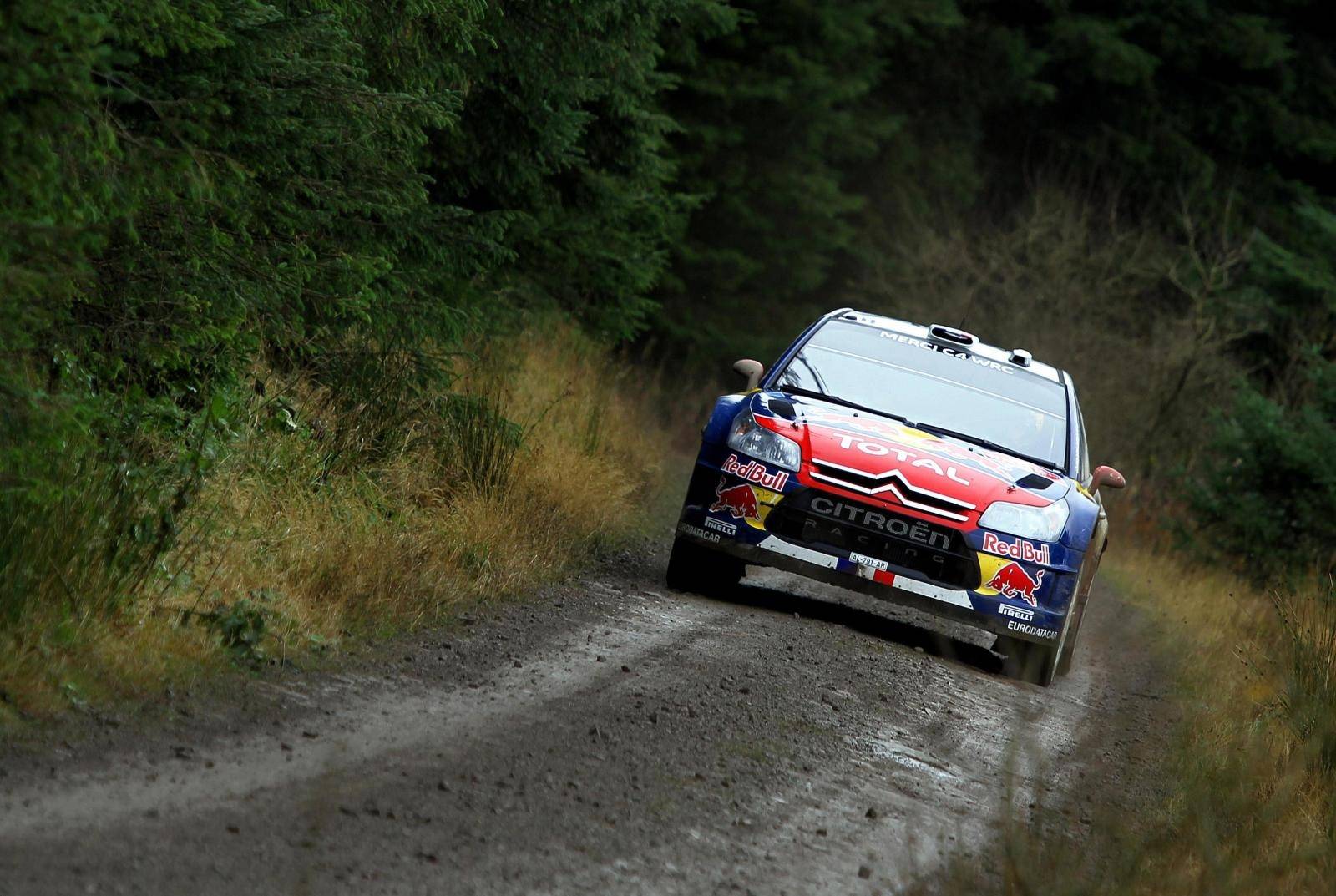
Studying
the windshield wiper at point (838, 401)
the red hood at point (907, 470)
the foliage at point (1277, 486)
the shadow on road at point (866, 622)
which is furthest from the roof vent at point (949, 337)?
the foliage at point (1277, 486)

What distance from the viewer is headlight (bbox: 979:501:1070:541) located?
931cm

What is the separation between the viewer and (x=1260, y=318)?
29688 millimetres

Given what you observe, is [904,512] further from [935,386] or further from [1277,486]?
[1277,486]

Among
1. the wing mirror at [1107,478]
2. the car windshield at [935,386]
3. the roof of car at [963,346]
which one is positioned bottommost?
the wing mirror at [1107,478]

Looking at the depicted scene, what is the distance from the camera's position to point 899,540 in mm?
9289

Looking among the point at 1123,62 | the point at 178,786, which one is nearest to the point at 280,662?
the point at 178,786

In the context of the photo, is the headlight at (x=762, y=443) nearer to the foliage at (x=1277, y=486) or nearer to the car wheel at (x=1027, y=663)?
the car wheel at (x=1027, y=663)

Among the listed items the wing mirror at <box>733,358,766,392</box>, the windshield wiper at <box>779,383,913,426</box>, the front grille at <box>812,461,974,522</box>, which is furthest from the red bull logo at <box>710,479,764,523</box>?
the wing mirror at <box>733,358,766,392</box>

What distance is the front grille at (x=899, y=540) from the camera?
9273 millimetres

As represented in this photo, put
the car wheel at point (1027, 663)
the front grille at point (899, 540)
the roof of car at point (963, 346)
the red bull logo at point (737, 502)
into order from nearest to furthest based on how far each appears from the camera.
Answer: the front grille at point (899, 540) < the red bull logo at point (737, 502) < the car wheel at point (1027, 663) < the roof of car at point (963, 346)

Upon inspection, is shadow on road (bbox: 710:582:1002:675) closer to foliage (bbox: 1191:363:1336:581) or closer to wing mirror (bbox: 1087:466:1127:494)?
wing mirror (bbox: 1087:466:1127:494)

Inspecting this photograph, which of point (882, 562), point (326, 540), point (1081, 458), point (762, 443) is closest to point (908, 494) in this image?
point (882, 562)

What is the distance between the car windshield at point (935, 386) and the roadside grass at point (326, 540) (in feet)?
6.48

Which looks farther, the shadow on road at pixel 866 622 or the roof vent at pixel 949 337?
the roof vent at pixel 949 337
